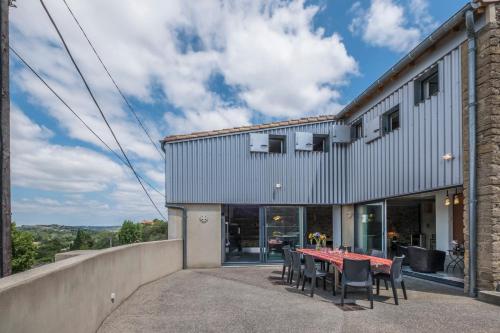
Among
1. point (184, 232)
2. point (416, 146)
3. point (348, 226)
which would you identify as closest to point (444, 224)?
point (348, 226)

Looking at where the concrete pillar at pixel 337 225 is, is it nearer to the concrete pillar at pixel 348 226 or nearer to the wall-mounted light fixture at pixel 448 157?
the concrete pillar at pixel 348 226

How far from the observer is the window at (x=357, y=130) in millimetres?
11000

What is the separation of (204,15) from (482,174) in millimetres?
6552

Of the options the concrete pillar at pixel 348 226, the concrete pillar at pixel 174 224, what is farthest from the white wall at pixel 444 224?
the concrete pillar at pixel 174 224

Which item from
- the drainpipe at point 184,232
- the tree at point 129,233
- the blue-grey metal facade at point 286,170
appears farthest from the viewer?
the tree at point 129,233

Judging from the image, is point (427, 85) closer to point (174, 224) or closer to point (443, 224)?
point (443, 224)

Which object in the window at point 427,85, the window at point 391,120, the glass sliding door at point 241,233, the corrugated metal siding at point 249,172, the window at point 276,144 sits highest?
the window at point 427,85

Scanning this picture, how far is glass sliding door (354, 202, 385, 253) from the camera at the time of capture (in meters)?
9.88

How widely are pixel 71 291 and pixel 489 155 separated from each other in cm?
661

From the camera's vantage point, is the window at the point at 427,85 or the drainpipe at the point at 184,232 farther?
the drainpipe at the point at 184,232

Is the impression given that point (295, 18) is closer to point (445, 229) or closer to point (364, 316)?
point (364, 316)

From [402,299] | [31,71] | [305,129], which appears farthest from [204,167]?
[402,299]

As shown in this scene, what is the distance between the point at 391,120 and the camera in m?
9.42

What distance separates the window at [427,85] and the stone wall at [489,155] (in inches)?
54.6
